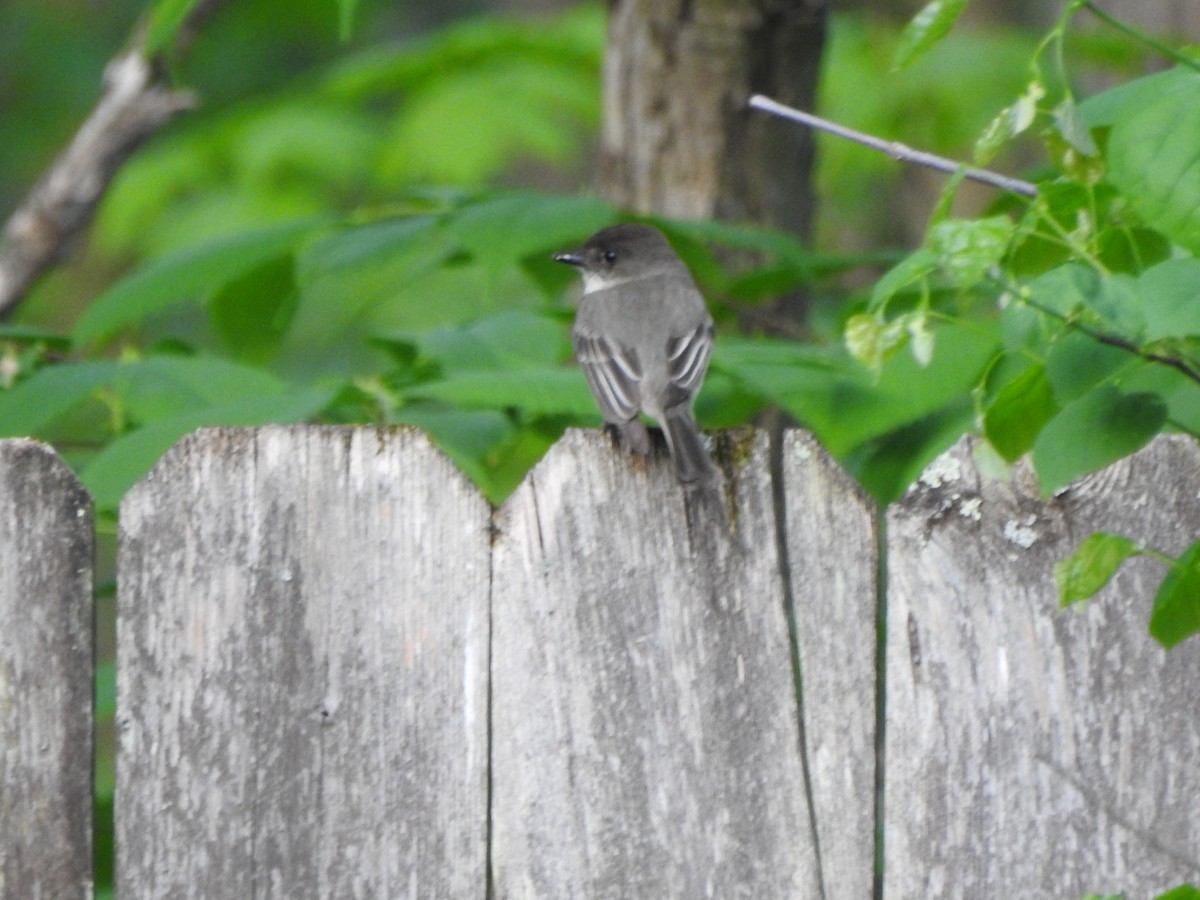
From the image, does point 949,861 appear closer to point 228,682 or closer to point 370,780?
point 370,780

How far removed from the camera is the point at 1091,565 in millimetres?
1831

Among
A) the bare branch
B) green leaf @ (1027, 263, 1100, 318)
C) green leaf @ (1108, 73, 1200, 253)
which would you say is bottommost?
green leaf @ (1027, 263, 1100, 318)

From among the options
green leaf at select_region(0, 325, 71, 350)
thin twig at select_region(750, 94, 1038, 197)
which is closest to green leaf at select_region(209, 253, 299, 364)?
green leaf at select_region(0, 325, 71, 350)

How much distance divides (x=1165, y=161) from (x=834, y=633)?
0.82 m

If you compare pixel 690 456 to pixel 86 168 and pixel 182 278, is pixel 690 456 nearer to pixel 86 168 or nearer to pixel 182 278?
pixel 182 278

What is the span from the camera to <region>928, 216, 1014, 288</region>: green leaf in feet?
5.92

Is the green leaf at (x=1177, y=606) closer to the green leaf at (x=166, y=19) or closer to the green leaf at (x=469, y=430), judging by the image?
the green leaf at (x=469, y=430)

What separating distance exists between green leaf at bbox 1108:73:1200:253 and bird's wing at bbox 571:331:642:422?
1.03 m

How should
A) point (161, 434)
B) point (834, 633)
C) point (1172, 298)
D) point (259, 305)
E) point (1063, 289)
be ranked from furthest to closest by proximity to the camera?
1. point (259, 305)
2. point (161, 434)
3. point (834, 633)
4. point (1063, 289)
5. point (1172, 298)

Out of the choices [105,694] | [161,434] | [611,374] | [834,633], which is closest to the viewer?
[834,633]

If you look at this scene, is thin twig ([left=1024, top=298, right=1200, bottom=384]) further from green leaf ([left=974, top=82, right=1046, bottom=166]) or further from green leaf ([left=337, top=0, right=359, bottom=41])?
green leaf ([left=337, top=0, right=359, bottom=41])

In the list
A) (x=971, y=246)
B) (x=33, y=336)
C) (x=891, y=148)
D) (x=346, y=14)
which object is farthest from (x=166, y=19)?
(x=971, y=246)

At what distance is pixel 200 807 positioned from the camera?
2123 millimetres

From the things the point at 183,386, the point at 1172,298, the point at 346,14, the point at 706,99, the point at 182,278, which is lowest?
the point at 1172,298
